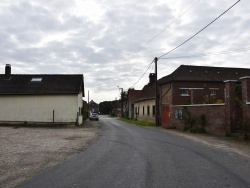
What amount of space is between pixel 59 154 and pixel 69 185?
5795 mm

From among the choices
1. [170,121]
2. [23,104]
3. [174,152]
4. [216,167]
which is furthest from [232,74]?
[216,167]

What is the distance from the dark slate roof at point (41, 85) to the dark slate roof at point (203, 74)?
36.7ft

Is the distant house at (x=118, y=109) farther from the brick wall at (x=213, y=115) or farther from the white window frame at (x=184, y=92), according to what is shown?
the brick wall at (x=213, y=115)

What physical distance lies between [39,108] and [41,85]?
3315 millimetres

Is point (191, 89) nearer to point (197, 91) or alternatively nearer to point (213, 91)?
point (197, 91)

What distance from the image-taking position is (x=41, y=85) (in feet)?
119

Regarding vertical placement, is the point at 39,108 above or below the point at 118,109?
below

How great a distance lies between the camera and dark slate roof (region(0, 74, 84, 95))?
3478 centimetres

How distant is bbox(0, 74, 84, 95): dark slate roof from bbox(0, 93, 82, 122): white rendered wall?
1.85 feet

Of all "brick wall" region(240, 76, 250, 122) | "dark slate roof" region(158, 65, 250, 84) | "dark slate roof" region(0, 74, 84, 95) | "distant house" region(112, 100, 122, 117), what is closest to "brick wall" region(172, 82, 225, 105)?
"dark slate roof" region(158, 65, 250, 84)

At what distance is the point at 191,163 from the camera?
10.3m

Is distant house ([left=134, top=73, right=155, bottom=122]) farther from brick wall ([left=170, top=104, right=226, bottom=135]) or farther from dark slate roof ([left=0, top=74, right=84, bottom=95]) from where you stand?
brick wall ([left=170, top=104, right=226, bottom=135])

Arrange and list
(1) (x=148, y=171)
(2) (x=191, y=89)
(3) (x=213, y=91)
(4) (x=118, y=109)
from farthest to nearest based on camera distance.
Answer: (4) (x=118, y=109) → (3) (x=213, y=91) → (2) (x=191, y=89) → (1) (x=148, y=171)

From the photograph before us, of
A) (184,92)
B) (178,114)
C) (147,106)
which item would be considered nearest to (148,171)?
(178,114)
